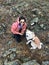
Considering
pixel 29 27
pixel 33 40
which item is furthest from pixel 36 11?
pixel 33 40

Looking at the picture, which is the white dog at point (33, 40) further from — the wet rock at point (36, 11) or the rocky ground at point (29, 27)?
the wet rock at point (36, 11)

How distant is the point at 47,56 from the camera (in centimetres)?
1112

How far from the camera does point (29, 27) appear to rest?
12328mm

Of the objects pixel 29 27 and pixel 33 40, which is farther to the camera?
pixel 29 27

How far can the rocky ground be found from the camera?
1108 centimetres

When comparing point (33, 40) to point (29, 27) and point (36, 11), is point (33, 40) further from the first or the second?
point (36, 11)

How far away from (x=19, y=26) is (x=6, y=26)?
141 cm

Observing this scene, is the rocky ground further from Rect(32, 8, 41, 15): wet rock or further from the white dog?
the white dog

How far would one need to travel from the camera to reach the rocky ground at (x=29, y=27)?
11.1 m

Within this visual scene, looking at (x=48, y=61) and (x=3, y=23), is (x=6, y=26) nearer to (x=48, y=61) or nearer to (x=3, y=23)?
(x=3, y=23)

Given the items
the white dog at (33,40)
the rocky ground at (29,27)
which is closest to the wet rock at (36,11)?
the rocky ground at (29,27)

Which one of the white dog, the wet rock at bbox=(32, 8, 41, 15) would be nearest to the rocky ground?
the wet rock at bbox=(32, 8, 41, 15)

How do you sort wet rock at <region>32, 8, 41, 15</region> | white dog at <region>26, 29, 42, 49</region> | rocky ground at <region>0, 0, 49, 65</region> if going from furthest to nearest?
wet rock at <region>32, 8, 41, 15</region> → white dog at <region>26, 29, 42, 49</region> → rocky ground at <region>0, 0, 49, 65</region>

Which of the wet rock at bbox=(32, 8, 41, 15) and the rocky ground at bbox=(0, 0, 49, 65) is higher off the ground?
the wet rock at bbox=(32, 8, 41, 15)
